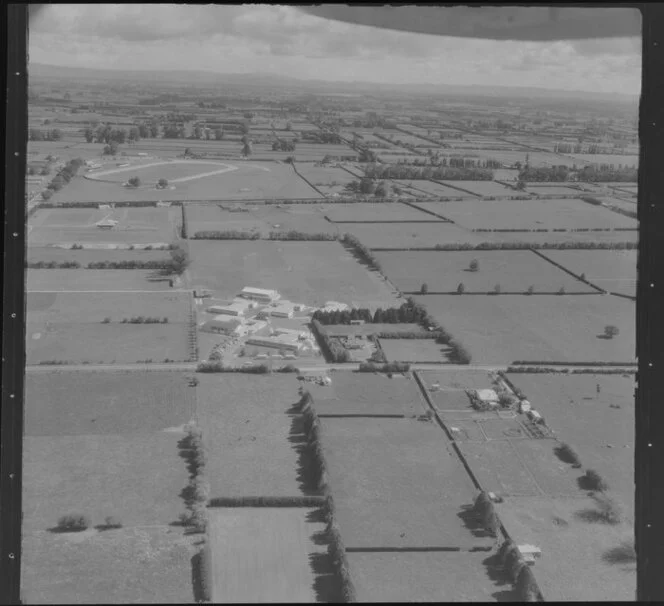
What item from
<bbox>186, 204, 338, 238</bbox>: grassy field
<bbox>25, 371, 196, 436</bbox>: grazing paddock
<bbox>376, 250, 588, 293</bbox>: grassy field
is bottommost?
<bbox>25, 371, 196, 436</bbox>: grazing paddock

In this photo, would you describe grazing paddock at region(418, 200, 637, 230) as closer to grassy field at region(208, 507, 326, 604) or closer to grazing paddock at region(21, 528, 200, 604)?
grassy field at region(208, 507, 326, 604)

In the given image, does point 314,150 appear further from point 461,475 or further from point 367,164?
point 461,475

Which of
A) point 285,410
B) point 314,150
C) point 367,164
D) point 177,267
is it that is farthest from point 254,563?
point 314,150

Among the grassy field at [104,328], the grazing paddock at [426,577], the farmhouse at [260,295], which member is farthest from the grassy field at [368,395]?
the farmhouse at [260,295]

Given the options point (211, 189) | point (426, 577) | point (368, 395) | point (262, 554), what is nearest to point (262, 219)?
point (211, 189)

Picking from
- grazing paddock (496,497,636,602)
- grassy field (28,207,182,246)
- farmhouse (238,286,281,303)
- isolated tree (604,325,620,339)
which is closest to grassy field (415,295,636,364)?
isolated tree (604,325,620,339)
